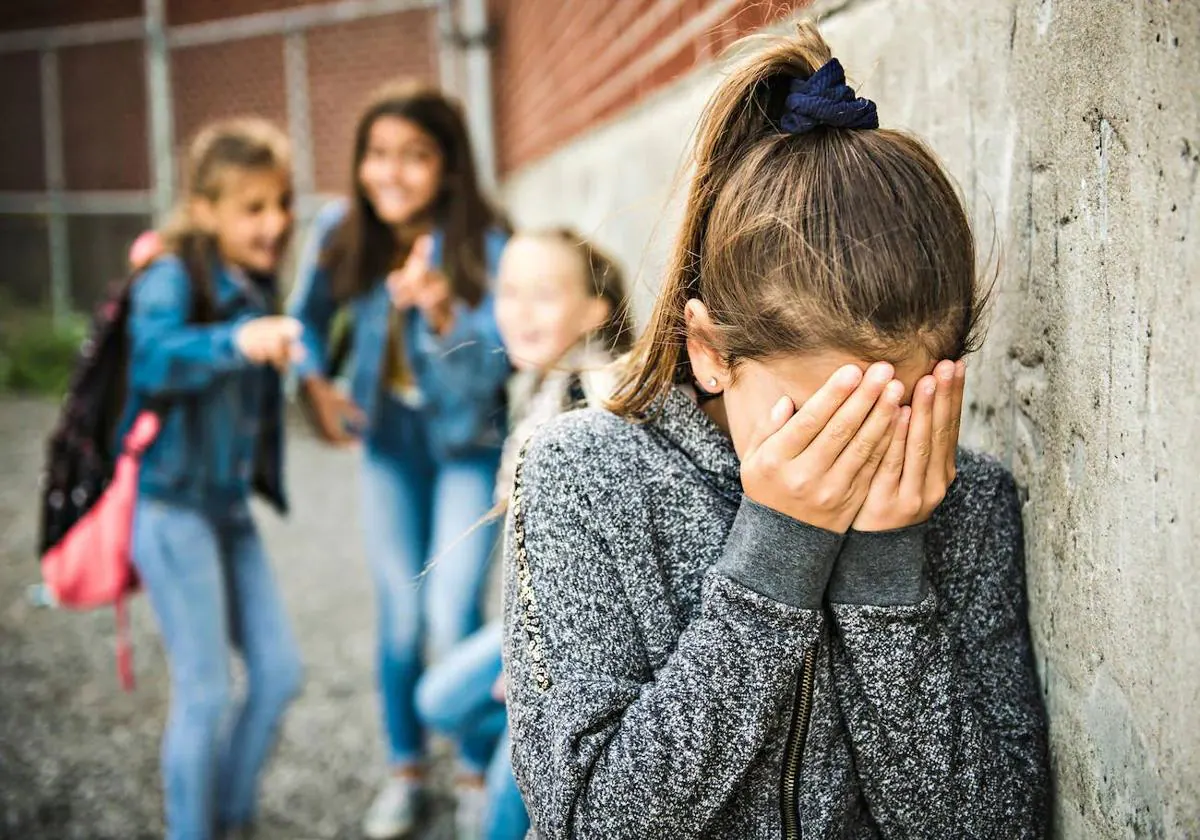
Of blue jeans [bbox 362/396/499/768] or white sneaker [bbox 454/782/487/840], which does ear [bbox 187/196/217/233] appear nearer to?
blue jeans [bbox 362/396/499/768]

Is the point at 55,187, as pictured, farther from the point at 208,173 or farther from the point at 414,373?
the point at 414,373

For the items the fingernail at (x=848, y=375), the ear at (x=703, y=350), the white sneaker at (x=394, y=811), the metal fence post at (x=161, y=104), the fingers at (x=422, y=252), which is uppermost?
the metal fence post at (x=161, y=104)

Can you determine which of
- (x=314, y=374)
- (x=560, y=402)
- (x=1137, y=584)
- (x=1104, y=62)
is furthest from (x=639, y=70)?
(x=1137, y=584)

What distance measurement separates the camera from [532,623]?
4.65 feet

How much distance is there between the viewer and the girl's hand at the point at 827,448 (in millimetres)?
1250

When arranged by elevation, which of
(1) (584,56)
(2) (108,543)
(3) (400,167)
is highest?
(1) (584,56)

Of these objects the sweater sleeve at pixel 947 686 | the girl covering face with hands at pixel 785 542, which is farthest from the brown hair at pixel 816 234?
the sweater sleeve at pixel 947 686

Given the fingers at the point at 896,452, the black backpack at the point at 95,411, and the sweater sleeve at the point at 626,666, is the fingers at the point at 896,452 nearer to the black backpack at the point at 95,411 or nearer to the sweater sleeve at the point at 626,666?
the sweater sleeve at the point at 626,666

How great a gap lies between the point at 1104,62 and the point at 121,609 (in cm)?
288

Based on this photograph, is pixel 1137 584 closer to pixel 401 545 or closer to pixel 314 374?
pixel 401 545

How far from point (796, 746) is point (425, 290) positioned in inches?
89.1

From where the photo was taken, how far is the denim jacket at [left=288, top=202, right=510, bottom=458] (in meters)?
3.32

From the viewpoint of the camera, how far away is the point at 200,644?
2.89m

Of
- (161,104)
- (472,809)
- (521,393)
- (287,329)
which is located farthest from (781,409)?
(161,104)
